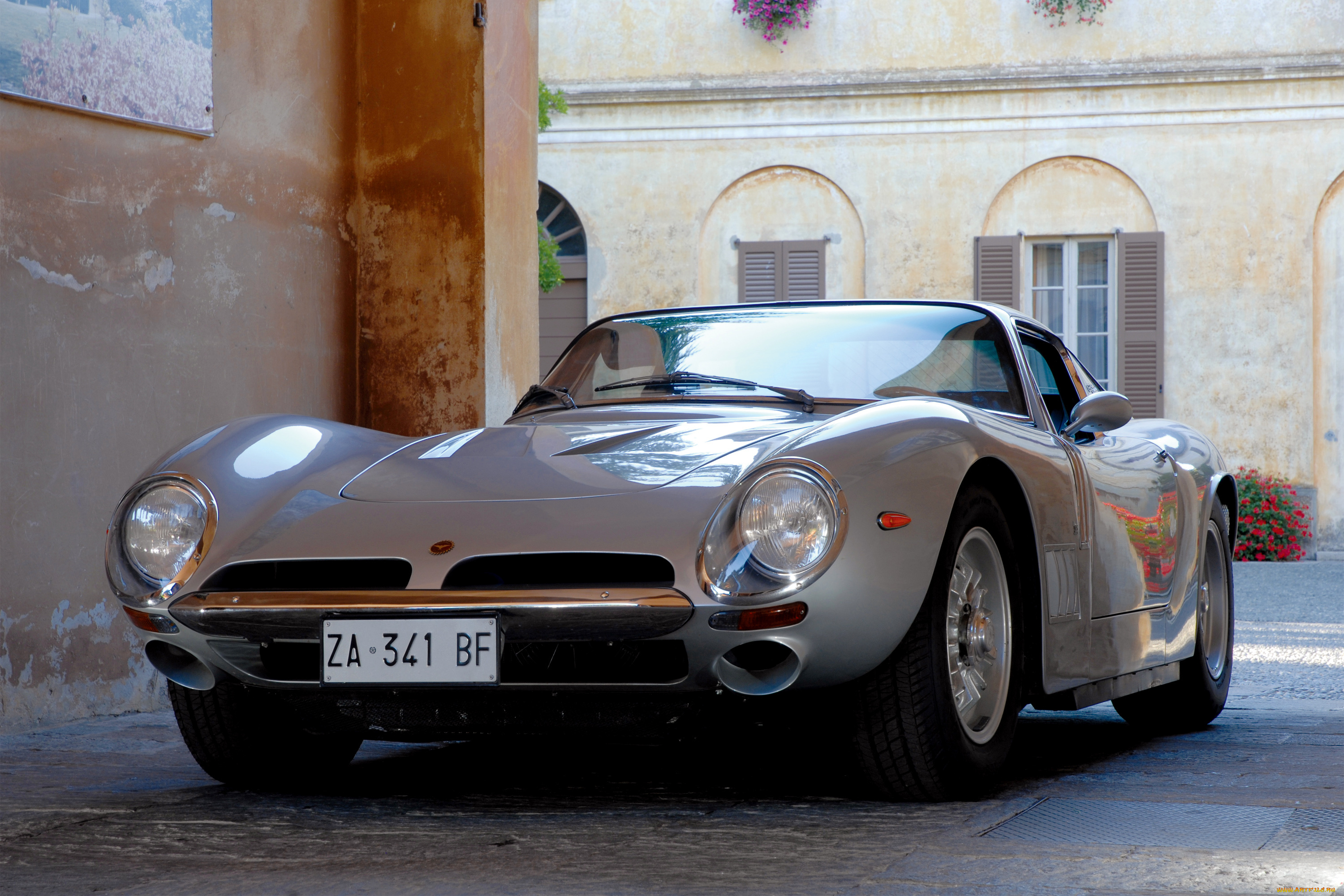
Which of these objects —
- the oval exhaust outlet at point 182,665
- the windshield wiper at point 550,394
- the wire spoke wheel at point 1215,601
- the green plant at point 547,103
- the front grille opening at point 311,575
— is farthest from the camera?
the green plant at point 547,103

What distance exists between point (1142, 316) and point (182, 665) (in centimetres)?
1385

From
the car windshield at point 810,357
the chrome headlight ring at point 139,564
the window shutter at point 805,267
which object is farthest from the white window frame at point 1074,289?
the chrome headlight ring at point 139,564

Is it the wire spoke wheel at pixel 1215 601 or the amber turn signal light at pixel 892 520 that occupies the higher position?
the amber turn signal light at pixel 892 520

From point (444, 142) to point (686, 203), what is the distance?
10601 millimetres

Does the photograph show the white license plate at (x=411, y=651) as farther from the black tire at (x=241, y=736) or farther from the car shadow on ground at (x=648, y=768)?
the black tire at (x=241, y=736)

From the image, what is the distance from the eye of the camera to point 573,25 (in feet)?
56.5

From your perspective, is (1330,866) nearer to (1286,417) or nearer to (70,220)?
(70,220)

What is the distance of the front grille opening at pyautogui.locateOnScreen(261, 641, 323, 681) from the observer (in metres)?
3.39

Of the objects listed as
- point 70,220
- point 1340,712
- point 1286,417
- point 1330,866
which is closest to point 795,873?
point 1330,866

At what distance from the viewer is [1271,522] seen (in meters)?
15.6

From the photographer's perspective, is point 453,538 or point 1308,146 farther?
point 1308,146

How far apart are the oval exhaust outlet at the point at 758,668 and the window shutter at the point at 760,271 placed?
45.2 ft

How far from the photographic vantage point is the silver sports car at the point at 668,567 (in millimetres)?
3133

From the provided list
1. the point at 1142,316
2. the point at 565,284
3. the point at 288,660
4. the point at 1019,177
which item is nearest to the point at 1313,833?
the point at 288,660
